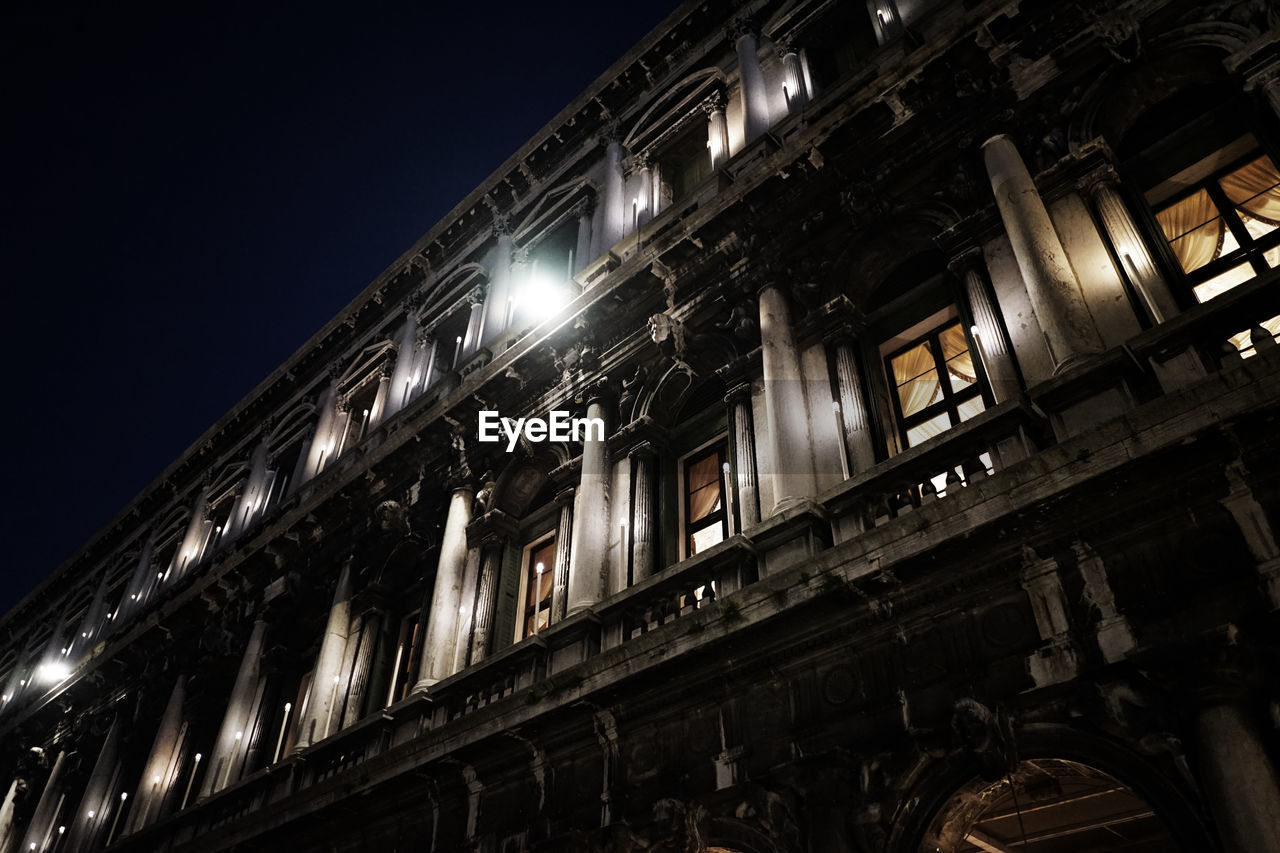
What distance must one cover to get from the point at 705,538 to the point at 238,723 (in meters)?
8.69

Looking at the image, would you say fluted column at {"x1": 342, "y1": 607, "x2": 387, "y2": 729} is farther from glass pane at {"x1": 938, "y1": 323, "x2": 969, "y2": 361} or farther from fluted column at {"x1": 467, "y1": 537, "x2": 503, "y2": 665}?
glass pane at {"x1": 938, "y1": 323, "x2": 969, "y2": 361}

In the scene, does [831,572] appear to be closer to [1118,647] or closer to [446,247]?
[1118,647]

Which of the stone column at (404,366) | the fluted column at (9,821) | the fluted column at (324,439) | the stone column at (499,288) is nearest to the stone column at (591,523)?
the stone column at (499,288)

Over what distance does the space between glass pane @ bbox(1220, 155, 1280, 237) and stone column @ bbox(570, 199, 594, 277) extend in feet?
30.6

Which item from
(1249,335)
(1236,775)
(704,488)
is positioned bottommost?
(1236,775)

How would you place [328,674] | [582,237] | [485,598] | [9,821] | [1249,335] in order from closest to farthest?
1. [1249,335]
2. [485,598]
3. [328,674]
4. [582,237]
5. [9,821]

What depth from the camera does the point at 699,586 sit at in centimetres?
844

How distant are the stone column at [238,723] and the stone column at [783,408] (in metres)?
7.99

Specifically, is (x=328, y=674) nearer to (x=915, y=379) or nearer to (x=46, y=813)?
(x=915, y=379)

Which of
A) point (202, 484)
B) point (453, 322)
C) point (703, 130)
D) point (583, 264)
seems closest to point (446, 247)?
point (453, 322)

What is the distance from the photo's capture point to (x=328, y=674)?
13.0 metres

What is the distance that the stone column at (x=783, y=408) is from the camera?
8.44 m

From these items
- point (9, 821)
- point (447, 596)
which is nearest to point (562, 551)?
point (447, 596)

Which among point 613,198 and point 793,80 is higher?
point 613,198
